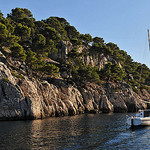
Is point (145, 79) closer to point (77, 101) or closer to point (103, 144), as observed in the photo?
point (77, 101)

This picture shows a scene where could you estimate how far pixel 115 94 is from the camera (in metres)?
95.4

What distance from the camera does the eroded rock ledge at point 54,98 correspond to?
49812 millimetres

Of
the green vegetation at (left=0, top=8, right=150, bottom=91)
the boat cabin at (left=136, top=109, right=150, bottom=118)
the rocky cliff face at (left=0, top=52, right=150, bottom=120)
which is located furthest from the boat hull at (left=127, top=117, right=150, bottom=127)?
the green vegetation at (left=0, top=8, right=150, bottom=91)

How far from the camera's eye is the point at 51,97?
6312 centimetres

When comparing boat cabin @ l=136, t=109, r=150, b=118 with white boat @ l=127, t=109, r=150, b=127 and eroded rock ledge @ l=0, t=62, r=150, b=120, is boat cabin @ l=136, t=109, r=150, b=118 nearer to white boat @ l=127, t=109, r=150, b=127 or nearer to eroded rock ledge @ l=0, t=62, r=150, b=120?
white boat @ l=127, t=109, r=150, b=127

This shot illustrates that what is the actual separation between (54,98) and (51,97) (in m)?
1.57

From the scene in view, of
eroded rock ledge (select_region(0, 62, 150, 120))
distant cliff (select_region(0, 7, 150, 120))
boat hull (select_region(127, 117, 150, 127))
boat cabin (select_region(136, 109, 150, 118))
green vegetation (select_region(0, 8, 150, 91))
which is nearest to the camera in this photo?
boat hull (select_region(127, 117, 150, 127))

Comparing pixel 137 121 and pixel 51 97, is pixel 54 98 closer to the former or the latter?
pixel 51 97

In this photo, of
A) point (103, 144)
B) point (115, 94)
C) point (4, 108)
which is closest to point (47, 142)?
point (103, 144)

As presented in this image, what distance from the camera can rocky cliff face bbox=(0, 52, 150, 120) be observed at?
49.9 m

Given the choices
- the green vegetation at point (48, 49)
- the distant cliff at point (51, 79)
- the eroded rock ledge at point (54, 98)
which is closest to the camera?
the eroded rock ledge at point (54, 98)

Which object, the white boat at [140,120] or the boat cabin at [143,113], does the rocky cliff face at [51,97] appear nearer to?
the white boat at [140,120]

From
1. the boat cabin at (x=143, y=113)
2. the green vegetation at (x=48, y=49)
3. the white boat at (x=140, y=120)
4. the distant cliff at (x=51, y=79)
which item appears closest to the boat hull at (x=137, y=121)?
the white boat at (x=140, y=120)

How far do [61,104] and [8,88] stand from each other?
21937 mm
